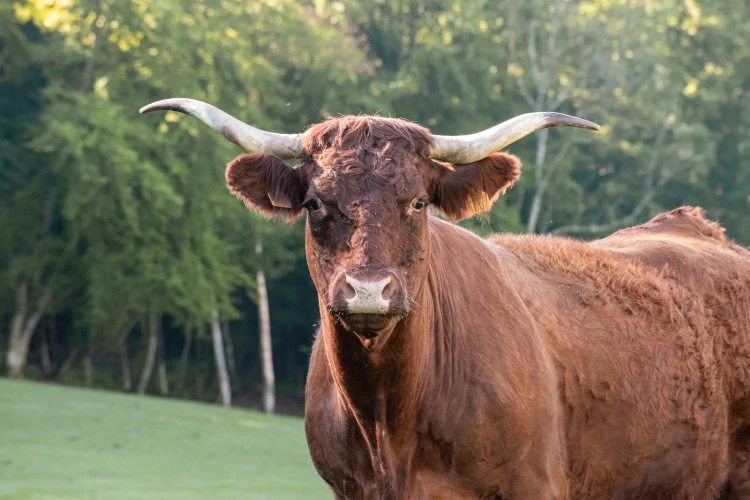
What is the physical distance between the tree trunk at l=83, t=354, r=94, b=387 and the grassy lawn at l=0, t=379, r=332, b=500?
1023 cm

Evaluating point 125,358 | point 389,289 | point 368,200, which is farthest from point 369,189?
point 125,358

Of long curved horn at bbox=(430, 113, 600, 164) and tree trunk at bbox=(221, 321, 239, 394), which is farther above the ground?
long curved horn at bbox=(430, 113, 600, 164)

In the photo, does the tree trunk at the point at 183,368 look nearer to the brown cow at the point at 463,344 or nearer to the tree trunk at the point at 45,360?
the tree trunk at the point at 45,360

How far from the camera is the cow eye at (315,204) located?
196 inches

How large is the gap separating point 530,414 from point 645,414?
113cm

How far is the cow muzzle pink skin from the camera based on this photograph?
14.8 feet

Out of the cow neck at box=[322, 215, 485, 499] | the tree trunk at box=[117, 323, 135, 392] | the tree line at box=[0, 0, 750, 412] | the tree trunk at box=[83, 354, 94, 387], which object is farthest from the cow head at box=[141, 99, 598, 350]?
the tree trunk at box=[83, 354, 94, 387]

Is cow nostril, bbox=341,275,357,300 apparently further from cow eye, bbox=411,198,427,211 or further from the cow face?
cow eye, bbox=411,198,427,211

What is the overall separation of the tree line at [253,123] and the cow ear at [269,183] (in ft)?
74.6

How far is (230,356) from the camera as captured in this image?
44562 millimetres

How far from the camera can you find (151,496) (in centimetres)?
1344

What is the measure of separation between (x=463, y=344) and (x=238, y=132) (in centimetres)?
152

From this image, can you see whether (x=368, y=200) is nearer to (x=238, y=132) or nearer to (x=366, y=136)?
(x=366, y=136)

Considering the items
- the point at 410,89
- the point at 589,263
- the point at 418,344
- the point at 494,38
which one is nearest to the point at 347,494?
the point at 418,344
